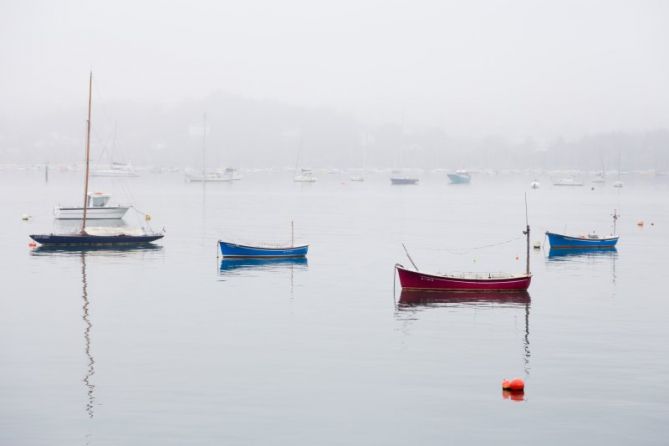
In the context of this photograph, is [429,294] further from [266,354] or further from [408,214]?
[408,214]

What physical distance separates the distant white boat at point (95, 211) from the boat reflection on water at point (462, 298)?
7699 centimetres

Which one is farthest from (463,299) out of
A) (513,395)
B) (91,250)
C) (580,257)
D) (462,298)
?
(91,250)

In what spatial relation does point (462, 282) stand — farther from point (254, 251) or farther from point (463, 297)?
point (254, 251)

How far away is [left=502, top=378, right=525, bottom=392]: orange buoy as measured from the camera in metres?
40.7

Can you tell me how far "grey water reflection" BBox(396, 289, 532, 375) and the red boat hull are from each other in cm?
45

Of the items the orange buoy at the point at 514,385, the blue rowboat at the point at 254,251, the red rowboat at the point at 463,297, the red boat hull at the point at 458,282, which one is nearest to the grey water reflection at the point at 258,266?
the blue rowboat at the point at 254,251

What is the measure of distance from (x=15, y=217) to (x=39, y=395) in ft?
395

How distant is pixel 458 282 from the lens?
67.8 m

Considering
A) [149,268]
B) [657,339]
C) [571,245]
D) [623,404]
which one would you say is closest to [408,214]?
[571,245]

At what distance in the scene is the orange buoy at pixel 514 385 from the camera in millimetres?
40719

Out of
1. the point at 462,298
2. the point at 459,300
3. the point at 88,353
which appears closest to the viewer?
the point at 88,353

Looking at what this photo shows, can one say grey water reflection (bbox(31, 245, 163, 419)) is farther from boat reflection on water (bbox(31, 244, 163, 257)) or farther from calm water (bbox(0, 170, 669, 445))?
calm water (bbox(0, 170, 669, 445))

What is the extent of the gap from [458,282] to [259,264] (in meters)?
25.8

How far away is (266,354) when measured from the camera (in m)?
48.2
